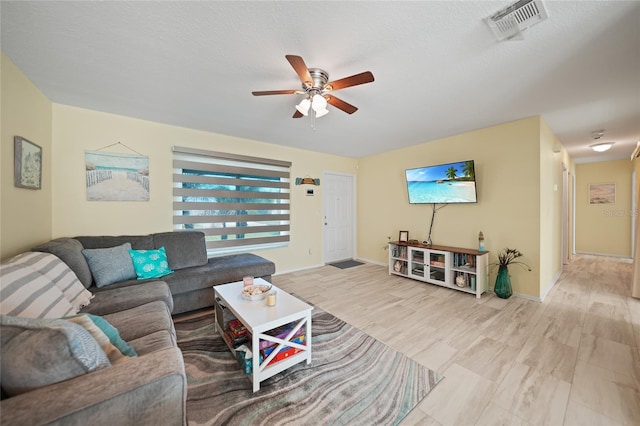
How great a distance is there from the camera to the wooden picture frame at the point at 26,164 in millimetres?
1919

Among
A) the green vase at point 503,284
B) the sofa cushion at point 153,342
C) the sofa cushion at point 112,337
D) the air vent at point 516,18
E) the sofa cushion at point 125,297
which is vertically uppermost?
the air vent at point 516,18

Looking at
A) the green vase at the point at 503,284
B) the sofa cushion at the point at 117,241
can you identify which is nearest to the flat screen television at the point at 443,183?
the green vase at the point at 503,284

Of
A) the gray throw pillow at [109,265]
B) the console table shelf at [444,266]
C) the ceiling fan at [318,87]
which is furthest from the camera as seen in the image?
the console table shelf at [444,266]

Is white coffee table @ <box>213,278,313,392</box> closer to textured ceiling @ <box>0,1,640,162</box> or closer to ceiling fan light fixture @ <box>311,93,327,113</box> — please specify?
ceiling fan light fixture @ <box>311,93,327,113</box>

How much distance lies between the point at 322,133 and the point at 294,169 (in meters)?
1.03

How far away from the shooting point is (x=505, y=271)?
10.0ft

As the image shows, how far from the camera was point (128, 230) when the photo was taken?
2.96 metres

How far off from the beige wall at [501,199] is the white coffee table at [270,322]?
2.97 m

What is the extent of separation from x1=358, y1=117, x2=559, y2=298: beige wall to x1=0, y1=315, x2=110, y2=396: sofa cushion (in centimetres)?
414

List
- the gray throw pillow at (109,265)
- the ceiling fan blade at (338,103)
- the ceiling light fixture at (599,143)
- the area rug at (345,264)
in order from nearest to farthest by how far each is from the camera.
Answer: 1. the ceiling fan blade at (338,103)
2. the gray throw pillow at (109,265)
3. the ceiling light fixture at (599,143)
4. the area rug at (345,264)

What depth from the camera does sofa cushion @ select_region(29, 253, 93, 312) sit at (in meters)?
1.57

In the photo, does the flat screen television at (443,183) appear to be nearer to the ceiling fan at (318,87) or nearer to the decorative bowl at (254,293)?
the ceiling fan at (318,87)

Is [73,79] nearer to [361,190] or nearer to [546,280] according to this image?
[361,190]

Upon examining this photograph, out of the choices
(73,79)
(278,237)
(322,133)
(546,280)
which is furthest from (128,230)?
(546,280)
